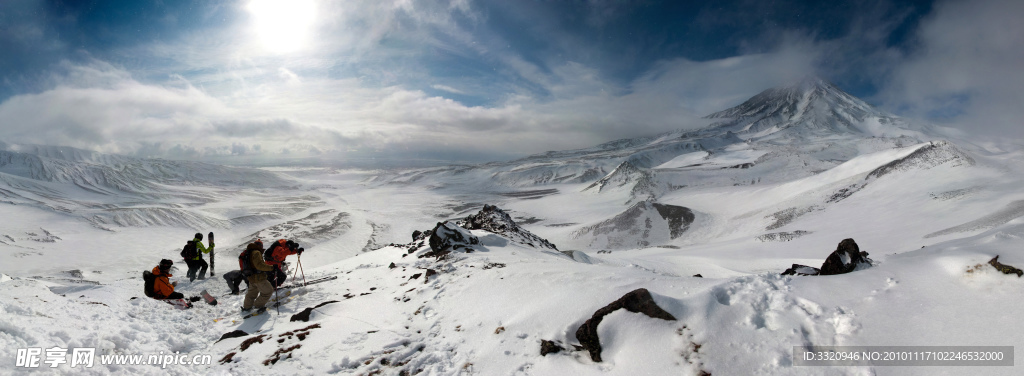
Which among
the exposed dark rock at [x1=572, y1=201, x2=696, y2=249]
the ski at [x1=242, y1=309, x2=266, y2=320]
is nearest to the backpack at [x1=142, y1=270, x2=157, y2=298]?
the ski at [x1=242, y1=309, x2=266, y2=320]

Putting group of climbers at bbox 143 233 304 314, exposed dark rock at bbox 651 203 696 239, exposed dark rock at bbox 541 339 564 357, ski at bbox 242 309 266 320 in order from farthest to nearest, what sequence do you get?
exposed dark rock at bbox 651 203 696 239, group of climbers at bbox 143 233 304 314, ski at bbox 242 309 266 320, exposed dark rock at bbox 541 339 564 357

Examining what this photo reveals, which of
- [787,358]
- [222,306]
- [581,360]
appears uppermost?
[787,358]

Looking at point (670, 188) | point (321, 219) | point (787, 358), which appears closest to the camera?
point (787, 358)

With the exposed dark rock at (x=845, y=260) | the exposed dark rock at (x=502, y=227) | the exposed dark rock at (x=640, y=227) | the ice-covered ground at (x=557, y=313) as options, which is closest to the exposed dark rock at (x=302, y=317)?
the ice-covered ground at (x=557, y=313)

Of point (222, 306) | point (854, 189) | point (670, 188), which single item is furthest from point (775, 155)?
point (222, 306)

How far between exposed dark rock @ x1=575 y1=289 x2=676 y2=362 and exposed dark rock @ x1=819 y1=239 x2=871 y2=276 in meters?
4.66

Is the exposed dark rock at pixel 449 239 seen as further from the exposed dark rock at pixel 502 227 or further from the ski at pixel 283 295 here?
the exposed dark rock at pixel 502 227

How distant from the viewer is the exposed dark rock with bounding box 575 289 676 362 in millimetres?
5371

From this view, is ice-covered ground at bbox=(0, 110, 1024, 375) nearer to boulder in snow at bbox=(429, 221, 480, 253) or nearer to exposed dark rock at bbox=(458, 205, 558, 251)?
boulder in snow at bbox=(429, 221, 480, 253)

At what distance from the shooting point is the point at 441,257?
44.9 feet

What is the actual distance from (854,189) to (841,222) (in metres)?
12.8

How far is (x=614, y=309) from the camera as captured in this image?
5.74 m

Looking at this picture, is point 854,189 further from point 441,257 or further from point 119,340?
point 119,340

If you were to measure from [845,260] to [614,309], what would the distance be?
5.53 m
